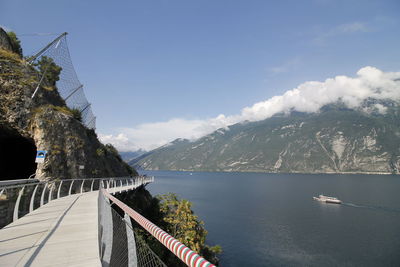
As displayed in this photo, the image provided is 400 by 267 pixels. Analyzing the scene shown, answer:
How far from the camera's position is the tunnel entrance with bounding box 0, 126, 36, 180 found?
86.0 ft

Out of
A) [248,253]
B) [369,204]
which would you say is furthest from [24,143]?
[369,204]

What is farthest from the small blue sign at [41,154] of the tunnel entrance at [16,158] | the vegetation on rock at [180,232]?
the vegetation on rock at [180,232]

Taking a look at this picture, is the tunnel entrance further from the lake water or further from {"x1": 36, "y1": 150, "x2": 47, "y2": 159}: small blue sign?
the lake water

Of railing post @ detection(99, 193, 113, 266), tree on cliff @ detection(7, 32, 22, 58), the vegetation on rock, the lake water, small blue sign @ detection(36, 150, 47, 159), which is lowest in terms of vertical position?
the lake water

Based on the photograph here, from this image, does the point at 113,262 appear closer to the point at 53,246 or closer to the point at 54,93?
the point at 53,246

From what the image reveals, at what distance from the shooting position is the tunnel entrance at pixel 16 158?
26203 mm

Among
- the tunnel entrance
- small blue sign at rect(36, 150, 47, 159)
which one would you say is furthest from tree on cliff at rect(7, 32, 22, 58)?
small blue sign at rect(36, 150, 47, 159)

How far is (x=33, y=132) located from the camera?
2220cm

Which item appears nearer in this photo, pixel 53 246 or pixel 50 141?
pixel 53 246

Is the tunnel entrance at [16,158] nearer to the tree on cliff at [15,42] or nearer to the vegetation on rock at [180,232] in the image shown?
the vegetation on rock at [180,232]

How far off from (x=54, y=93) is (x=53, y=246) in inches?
1163

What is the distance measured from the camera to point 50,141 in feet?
74.2

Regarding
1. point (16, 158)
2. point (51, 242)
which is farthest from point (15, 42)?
point (51, 242)

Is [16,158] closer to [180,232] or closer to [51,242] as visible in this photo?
[180,232]
